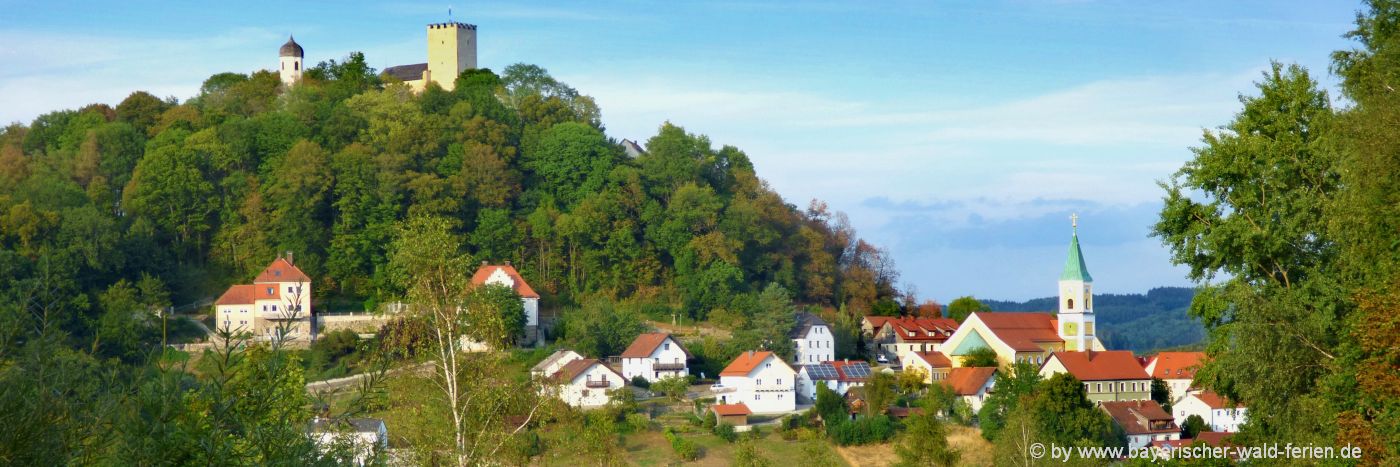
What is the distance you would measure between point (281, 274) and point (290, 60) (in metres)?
23.7

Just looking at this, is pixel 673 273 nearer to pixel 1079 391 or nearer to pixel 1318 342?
pixel 1079 391

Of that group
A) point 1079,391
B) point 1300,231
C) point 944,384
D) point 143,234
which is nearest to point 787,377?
point 944,384

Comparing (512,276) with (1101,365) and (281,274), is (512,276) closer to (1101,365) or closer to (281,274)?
→ (281,274)

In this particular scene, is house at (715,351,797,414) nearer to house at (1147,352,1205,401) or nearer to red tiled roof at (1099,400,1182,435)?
red tiled roof at (1099,400,1182,435)

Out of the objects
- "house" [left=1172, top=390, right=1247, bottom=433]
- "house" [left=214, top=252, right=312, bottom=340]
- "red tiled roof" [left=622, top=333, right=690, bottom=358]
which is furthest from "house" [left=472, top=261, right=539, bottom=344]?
"house" [left=1172, top=390, right=1247, bottom=433]

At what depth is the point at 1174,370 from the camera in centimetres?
5944

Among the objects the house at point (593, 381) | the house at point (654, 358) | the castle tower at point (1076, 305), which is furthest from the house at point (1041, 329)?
the house at point (593, 381)

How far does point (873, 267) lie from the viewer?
250ft

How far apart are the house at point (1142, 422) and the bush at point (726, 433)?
12009 millimetres

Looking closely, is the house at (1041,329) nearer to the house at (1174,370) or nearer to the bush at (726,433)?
the house at (1174,370)

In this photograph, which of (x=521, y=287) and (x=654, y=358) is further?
(x=521, y=287)

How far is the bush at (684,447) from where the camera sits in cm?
4672

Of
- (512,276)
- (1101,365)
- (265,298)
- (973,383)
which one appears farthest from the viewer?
(512,276)

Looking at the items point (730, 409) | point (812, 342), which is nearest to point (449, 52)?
point (812, 342)
